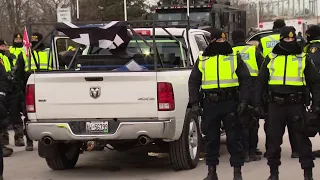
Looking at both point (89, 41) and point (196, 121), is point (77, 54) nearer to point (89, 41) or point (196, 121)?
point (89, 41)

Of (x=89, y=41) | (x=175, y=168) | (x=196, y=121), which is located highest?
(x=89, y=41)

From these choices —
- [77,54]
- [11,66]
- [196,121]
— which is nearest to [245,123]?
[196,121]

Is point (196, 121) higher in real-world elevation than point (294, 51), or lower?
lower

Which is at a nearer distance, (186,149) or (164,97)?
(164,97)

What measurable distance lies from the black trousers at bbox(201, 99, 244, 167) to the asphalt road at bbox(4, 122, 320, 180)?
637mm

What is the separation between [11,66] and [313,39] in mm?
5418

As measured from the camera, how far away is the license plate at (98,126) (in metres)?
7.28

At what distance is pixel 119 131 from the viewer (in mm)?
7191

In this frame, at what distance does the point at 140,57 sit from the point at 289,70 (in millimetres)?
2632

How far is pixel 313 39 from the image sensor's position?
8.72 metres

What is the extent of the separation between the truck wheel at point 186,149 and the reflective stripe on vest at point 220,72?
1.07 meters

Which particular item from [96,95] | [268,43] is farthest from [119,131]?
[268,43]

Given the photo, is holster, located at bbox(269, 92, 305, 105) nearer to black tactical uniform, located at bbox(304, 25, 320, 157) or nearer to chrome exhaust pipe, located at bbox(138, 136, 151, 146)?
chrome exhaust pipe, located at bbox(138, 136, 151, 146)

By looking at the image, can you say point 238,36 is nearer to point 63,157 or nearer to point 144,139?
point 144,139
